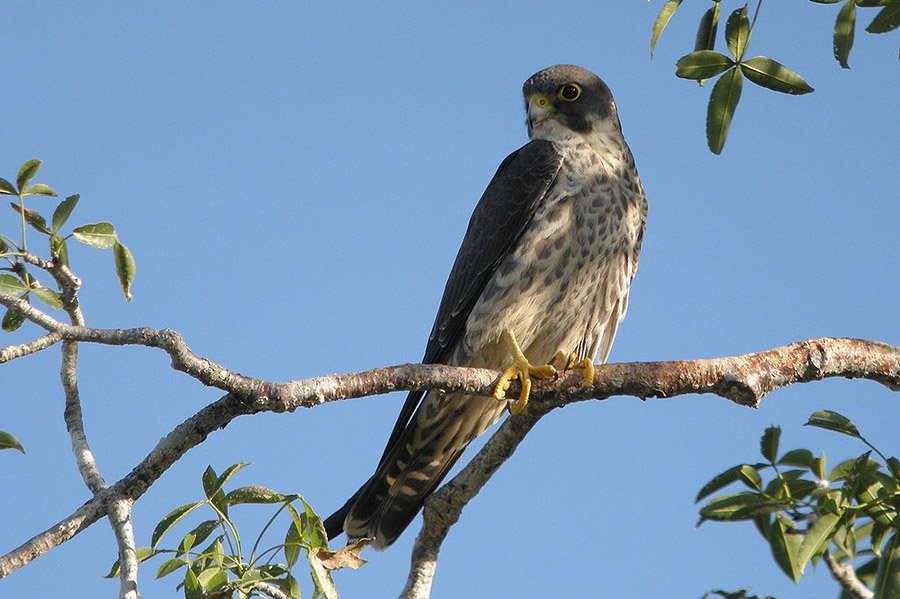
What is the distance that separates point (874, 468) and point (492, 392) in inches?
46.3

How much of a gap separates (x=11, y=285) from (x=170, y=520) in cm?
68

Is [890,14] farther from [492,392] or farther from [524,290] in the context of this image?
[524,290]

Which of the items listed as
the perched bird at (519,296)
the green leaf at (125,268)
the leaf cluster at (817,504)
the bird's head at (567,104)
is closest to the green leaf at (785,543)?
the leaf cluster at (817,504)

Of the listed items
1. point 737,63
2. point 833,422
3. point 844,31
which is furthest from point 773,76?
point 833,422

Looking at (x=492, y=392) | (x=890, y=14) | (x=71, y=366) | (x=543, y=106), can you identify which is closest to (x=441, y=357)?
(x=492, y=392)

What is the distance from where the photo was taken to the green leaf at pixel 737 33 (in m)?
2.56

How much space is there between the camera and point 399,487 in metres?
4.19

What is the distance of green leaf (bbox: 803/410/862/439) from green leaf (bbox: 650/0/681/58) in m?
1.02

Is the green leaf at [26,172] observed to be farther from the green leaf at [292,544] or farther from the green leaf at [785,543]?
the green leaf at [785,543]

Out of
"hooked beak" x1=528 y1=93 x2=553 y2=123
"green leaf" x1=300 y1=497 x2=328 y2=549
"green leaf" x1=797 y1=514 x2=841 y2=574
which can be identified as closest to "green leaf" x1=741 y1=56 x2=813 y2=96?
"green leaf" x1=797 y1=514 x2=841 y2=574

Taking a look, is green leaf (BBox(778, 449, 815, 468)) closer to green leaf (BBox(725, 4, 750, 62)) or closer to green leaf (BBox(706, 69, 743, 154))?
green leaf (BBox(706, 69, 743, 154))

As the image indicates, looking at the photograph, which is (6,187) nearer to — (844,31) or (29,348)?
(29,348)

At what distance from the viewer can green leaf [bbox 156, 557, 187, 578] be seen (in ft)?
8.00

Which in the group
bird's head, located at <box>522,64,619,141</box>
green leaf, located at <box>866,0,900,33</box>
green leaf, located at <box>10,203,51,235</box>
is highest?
bird's head, located at <box>522,64,619,141</box>
